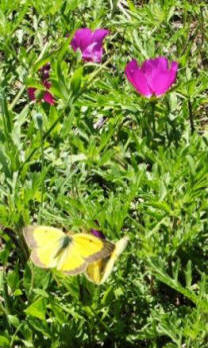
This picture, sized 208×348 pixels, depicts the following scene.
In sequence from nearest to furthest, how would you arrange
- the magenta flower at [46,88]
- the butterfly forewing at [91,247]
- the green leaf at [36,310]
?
the butterfly forewing at [91,247], the green leaf at [36,310], the magenta flower at [46,88]

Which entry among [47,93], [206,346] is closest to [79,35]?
[47,93]

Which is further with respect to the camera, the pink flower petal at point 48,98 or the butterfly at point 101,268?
the pink flower petal at point 48,98

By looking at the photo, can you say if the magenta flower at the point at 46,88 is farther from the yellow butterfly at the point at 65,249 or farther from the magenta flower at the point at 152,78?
the yellow butterfly at the point at 65,249

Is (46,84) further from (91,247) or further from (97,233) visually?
(91,247)

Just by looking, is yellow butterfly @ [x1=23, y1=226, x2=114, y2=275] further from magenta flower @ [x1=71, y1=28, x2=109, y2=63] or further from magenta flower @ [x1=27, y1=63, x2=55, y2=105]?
magenta flower @ [x1=71, y1=28, x2=109, y2=63]

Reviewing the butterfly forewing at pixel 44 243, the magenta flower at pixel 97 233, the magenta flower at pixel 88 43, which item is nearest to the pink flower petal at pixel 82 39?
the magenta flower at pixel 88 43

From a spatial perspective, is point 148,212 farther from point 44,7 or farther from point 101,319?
point 44,7
